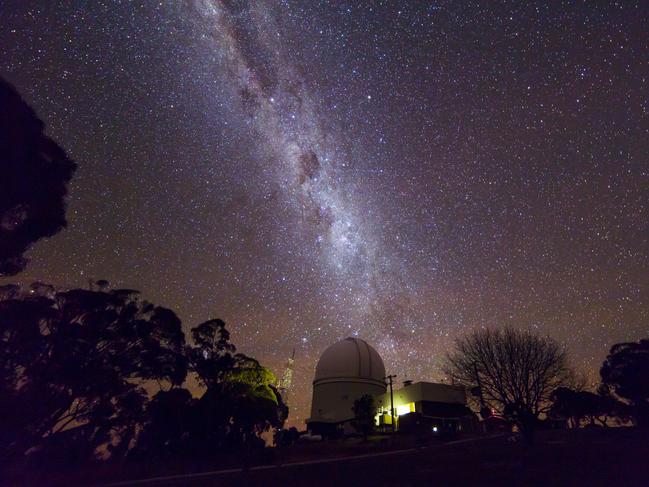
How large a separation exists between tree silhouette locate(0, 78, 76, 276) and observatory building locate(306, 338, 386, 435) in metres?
52.8

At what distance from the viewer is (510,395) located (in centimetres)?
3772

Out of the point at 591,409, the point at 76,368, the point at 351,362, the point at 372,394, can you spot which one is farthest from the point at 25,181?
the point at 591,409

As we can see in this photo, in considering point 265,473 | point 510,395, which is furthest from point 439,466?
point 510,395

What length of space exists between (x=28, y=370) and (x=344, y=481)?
28.4 metres

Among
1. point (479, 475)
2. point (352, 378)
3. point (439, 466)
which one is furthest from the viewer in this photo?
point (352, 378)

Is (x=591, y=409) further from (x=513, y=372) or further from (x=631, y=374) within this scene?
(x=513, y=372)

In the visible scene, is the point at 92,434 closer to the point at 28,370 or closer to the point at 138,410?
the point at 138,410

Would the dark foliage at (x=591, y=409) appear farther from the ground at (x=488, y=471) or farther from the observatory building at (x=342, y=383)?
the ground at (x=488, y=471)

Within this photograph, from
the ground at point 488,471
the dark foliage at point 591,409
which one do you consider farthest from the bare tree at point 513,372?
the dark foliage at point 591,409

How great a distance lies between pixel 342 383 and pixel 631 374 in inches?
1803

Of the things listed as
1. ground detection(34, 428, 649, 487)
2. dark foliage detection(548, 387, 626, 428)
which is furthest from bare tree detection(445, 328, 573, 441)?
dark foliage detection(548, 387, 626, 428)

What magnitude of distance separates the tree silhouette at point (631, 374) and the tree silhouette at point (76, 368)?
6803 cm

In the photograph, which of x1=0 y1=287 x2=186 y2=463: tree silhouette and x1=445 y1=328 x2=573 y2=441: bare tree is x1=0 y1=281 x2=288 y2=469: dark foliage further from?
x1=445 y1=328 x2=573 y2=441: bare tree

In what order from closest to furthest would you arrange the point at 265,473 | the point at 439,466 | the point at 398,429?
the point at 439,466, the point at 265,473, the point at 398,429
